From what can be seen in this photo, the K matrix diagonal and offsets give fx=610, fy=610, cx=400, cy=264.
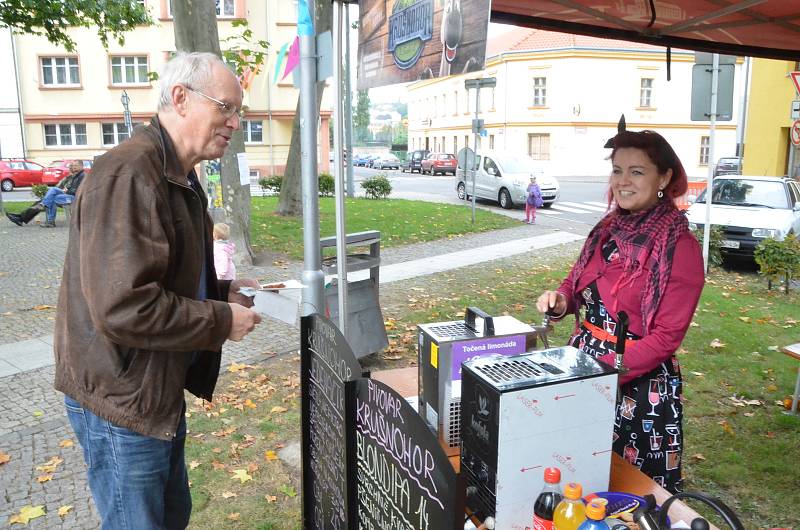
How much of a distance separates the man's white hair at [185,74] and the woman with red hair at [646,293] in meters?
1.59

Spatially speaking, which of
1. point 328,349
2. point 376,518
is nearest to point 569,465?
point 376,518

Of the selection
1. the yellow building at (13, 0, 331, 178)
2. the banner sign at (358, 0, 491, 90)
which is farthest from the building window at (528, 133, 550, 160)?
the banner sign at (358, 0, 491, 90)

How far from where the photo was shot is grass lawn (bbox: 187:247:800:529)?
352 cm

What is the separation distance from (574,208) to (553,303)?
758 inches

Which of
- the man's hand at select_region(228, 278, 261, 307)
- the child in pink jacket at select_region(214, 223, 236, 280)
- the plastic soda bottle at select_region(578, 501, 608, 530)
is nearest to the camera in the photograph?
the plastic soda bottle at select_region(578, 501, 608, 530)

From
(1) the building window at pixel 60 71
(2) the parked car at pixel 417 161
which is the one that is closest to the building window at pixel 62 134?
(1) the building window at pixel 60 71

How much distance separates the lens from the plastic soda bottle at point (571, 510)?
1.43 metres

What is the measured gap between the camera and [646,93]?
133 feet

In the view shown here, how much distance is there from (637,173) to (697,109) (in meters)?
7.52

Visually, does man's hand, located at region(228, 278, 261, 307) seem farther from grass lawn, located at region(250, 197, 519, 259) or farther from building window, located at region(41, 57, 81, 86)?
building window, located at region(41, 57, 81, 86)

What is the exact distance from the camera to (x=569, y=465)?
1.64m

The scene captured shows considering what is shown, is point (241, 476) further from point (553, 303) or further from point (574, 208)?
point (574, 208)

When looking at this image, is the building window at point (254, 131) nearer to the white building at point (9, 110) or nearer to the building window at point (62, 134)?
the building window at point (62, 134)

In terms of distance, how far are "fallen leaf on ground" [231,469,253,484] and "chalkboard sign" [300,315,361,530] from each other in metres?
1.19
